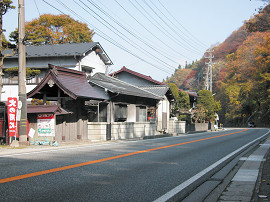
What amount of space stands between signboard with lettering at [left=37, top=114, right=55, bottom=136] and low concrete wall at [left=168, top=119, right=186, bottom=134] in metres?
19.3

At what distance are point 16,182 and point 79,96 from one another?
39.3 ft

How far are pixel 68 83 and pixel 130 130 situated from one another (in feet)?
22.3

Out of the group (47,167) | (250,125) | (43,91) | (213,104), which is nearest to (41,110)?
(43,91)

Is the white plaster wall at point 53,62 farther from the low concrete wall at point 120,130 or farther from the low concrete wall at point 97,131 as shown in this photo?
the low concrete wall at point 97,131

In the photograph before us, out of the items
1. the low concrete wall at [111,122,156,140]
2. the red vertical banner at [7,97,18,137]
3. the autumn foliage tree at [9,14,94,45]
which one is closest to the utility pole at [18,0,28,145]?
the red vertical banner at [7,97,18,137]

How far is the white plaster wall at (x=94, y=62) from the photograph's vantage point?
103 ft

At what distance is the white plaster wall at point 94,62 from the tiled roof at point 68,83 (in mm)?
9403

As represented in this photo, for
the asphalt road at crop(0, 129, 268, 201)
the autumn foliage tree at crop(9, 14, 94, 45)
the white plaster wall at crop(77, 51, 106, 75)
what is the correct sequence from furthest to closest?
1. the autumn foliage tree at crop(9, 14, 94, 45)
2. the white plaster wall at crop(77, 51, 106, 75)
3. the asphalt road at crop(0, 129, 268, 201)

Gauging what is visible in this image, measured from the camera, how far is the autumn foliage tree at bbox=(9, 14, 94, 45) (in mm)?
45812

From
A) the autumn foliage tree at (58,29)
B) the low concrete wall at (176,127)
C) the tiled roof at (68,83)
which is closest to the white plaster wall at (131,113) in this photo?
the tiled roof at (68,83)

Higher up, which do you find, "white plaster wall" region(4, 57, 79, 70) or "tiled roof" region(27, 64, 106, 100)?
"white plaster wall" region(4, 57, 79, 70)

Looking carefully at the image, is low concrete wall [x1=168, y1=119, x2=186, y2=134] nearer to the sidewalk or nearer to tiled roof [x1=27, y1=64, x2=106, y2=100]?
→ tiled roof [x1=27, y1=64, x2=106, y2=100]

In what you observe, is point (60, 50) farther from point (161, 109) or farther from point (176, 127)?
point (176, 127)

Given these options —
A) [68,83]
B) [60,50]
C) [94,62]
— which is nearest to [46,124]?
[68,83]
